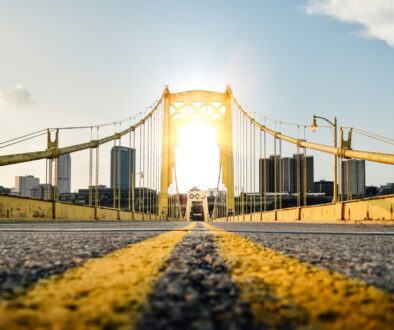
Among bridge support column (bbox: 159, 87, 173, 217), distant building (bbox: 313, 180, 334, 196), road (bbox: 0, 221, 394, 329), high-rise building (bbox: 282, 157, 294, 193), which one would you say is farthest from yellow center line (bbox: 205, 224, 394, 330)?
distant building (bbox: 313, 180, 334, 196)

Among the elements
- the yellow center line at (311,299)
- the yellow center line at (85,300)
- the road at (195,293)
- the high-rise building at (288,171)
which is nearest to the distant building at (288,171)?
the high-rise building at (288,171)

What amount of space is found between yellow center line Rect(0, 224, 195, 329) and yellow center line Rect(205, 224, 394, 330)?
311 mm

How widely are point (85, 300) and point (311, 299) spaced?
62 cm

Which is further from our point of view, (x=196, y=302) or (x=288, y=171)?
(x=288, y=171)

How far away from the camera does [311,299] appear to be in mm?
1258

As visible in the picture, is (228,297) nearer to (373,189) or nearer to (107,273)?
(107,273)

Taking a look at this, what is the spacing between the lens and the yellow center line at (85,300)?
99cm

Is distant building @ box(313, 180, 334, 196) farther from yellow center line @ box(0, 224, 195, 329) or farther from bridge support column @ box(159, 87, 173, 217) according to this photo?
yellow center line @ box(0, 224, 195, 329)

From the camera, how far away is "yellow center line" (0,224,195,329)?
991 mm

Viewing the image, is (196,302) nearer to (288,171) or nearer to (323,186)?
(288,171)

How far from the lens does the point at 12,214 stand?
12.8 meters

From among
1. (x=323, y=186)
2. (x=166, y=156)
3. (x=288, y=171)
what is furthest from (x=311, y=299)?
(x=323, y=186)

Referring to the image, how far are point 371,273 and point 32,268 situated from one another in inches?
56.1

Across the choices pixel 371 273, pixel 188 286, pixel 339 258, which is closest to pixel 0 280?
pixel 188 286
